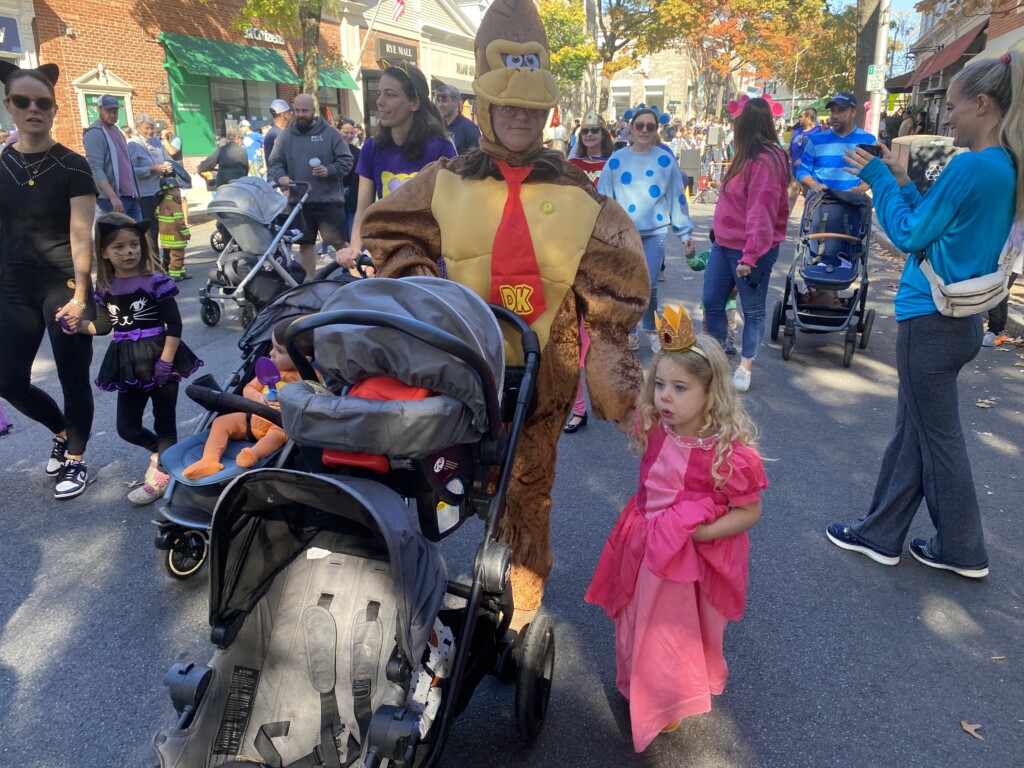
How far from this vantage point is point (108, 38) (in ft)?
57.7

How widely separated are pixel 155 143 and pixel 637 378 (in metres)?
9.42

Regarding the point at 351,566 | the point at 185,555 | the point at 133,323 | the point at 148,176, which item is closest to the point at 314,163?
the point at 148,176

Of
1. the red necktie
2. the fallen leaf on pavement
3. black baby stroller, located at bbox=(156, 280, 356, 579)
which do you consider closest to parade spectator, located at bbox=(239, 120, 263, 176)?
black baby stroller, located at bbox=(156, 280, 356, 579)

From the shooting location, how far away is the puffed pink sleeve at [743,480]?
7.43 feet

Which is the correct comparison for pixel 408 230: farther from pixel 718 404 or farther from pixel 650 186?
pixel 650 186

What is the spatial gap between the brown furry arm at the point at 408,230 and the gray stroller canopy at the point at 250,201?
470 cm

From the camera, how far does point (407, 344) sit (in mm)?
1938

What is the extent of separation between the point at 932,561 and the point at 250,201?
6205mm

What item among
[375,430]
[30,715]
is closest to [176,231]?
[30,715]

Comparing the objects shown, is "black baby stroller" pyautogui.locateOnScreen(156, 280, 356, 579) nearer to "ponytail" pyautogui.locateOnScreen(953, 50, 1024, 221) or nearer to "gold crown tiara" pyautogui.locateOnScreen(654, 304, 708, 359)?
"gold crown tiara" pyautogui.locateOnScreen(654, 304, 708, 359)

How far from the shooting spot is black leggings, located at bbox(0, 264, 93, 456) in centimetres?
388

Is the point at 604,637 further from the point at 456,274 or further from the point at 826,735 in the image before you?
the point at 456,274

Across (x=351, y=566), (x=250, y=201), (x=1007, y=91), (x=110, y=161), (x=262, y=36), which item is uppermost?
(x=262, y=36)

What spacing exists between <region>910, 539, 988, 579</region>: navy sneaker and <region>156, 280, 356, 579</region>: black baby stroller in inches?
114
